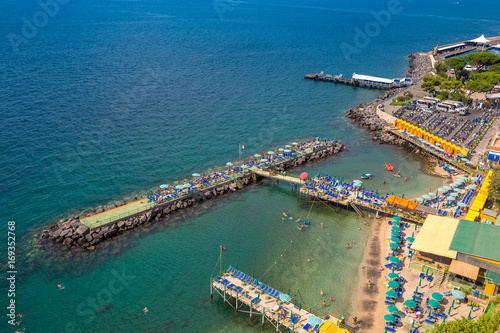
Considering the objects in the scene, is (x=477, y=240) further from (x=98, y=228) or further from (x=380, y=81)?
(x=380, y=81)

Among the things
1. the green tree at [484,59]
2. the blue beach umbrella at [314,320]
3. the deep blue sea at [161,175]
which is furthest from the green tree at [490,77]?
the blue beach umbrella at [314,320]

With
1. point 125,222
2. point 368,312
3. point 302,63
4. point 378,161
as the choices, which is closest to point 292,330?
point 368,312

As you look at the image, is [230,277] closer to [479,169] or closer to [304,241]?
[304,241]

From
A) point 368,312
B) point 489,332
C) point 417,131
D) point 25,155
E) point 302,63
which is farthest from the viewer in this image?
point 302,63

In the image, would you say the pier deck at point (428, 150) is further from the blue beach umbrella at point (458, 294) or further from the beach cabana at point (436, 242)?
the blue beach umbrella at point (458, 294)

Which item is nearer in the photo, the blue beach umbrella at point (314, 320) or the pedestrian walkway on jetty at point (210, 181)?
the blue beach umbrella at point (314, 320)
